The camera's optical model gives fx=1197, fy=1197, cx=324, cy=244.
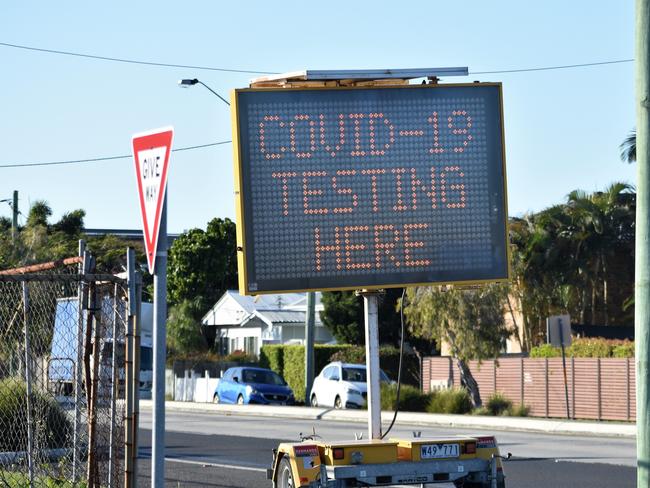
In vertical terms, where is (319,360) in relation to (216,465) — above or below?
above

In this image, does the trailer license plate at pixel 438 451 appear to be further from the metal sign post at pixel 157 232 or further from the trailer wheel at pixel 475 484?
the metal sign post at pixel 157 232

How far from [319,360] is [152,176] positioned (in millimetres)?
40206

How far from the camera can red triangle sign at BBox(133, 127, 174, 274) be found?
6.69 meters

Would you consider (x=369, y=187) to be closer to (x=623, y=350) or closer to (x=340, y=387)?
(x=623, y=350)

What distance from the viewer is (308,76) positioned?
9773 millimetres

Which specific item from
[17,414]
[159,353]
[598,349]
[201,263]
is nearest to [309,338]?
[598,349]

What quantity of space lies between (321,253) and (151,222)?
3.02 metres

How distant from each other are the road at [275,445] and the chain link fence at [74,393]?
4.62ft

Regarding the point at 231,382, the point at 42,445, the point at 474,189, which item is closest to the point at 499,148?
the point at 474,189

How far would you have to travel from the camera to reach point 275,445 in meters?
21.7

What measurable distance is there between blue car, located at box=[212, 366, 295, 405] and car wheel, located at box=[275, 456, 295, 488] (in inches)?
1123

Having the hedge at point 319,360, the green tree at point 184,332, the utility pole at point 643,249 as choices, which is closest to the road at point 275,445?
the utility pole at point 643,249

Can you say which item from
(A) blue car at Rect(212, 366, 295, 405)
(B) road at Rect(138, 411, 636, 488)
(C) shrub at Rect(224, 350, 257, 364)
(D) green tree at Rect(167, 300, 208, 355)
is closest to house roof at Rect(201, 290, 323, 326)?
(D) green tree at Rect(167, 300, 208, 355)

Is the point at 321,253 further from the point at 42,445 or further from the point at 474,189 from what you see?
the point at 42,445
